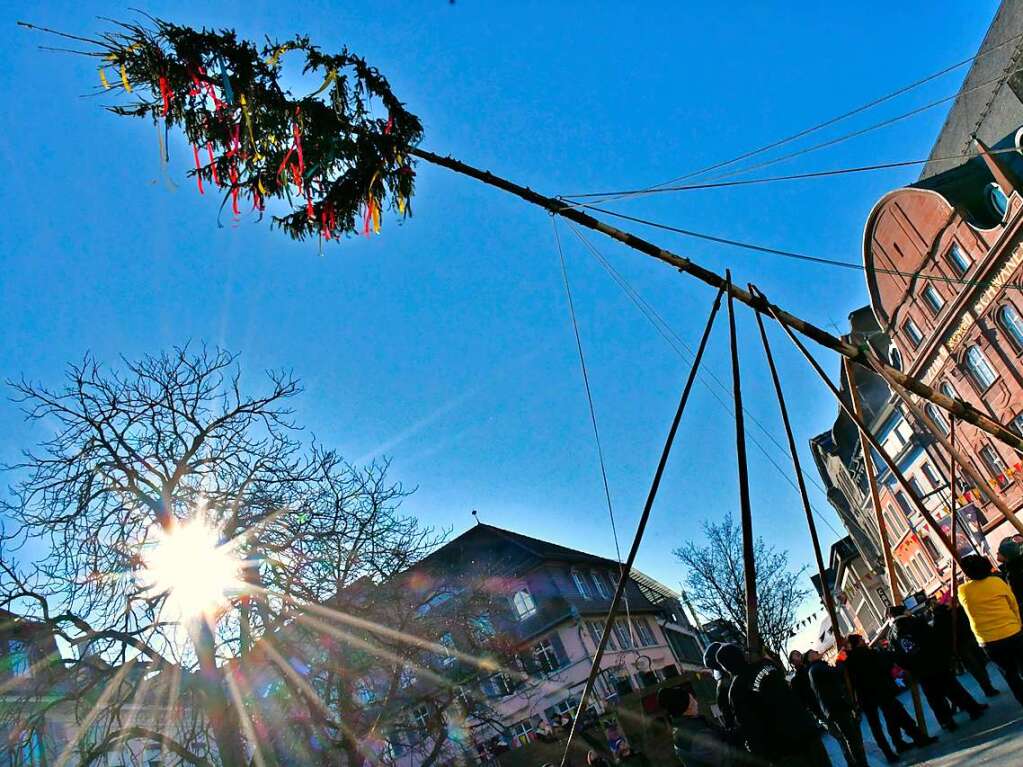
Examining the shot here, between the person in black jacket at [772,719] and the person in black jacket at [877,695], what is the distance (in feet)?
15.6

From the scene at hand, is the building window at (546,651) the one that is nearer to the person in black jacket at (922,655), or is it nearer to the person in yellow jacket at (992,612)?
the person in black jacket at (922,655)

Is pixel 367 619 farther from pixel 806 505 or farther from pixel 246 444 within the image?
pixel 806 505

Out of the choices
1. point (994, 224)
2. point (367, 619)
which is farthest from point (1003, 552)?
point (994, 224)

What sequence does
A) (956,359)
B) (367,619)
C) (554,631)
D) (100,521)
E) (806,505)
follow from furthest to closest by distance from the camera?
(554,631), (956,359), (367,619), (100,521), (806,505)

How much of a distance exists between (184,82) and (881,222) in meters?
32.6

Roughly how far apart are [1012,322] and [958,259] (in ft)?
10.5

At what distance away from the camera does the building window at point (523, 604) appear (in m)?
40.6

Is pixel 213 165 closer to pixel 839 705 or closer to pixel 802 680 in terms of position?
pixel 839 705

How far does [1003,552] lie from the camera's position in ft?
32.8

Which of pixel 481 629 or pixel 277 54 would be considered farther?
pixel 481 629

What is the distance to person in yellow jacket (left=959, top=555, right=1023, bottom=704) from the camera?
25.1ft

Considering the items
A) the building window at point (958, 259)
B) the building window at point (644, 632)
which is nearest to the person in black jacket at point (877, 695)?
the building window at point (958, 259)

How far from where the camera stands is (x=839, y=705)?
920 centimetres

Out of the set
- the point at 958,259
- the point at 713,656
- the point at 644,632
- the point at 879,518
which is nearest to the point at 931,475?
the point at 958,259
